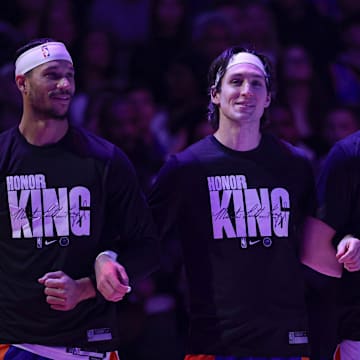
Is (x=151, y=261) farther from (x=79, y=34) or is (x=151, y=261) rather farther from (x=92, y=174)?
(x=79, y=34)

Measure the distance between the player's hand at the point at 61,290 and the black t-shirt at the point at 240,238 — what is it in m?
0.66

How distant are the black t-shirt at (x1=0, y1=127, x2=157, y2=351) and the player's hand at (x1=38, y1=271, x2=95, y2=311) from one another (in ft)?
0.50

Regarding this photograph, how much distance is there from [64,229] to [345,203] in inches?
52.8

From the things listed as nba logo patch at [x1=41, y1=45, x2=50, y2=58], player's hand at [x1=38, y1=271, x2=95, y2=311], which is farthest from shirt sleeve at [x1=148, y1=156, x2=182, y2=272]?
nba logo patch at [x1=41, y1=45, x2=50, y2=58]

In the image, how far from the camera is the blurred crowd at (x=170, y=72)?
285 inches

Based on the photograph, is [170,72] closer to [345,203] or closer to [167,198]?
[167,198]

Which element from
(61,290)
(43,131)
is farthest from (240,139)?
(61,290)

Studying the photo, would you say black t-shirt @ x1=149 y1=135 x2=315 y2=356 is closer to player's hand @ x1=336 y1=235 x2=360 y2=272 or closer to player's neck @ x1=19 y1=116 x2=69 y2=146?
player's hand @ x1=336 y1=235 x2=360 y2=272

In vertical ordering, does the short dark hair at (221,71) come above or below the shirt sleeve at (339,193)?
above

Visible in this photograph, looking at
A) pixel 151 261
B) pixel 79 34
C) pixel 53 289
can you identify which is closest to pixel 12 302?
pixel 53 289

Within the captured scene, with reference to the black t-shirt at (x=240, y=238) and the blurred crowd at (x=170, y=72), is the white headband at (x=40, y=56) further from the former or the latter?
the blurred crowd at (x=170, y=72)

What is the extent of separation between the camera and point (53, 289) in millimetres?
4883

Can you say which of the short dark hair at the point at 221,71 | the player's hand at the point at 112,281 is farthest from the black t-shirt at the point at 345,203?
the player's hand at the point at 112,281

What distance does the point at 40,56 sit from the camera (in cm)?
525
